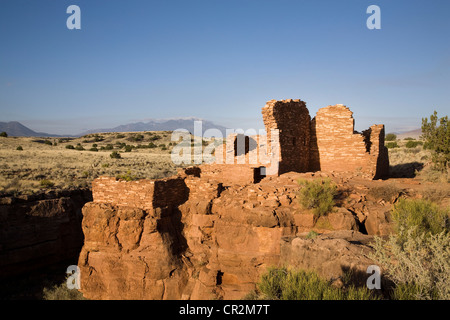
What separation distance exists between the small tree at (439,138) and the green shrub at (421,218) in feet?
32.2

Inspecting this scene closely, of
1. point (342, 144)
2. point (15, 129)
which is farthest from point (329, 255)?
point (15, 129)

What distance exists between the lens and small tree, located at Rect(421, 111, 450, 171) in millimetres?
14477

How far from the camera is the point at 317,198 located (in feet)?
27.7

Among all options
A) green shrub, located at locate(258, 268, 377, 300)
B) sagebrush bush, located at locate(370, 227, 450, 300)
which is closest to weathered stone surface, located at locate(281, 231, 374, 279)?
sagebrush bush, located at locate(370, 227, 450, 300)

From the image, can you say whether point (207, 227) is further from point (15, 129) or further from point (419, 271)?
point (15, 129)

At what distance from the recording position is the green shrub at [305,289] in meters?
3.81

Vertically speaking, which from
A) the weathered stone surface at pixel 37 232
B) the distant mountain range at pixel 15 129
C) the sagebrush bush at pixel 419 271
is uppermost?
the distant mountain range at pixel 15 129

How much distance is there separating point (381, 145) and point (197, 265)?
10.5 m

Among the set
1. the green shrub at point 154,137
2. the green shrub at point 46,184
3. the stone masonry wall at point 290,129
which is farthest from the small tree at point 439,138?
the green shrub at point 154,137

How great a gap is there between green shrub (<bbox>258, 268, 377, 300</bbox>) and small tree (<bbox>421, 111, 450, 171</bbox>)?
43.5ft

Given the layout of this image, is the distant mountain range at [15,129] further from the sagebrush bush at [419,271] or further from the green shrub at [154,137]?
the sagebrush bush at [419,271]

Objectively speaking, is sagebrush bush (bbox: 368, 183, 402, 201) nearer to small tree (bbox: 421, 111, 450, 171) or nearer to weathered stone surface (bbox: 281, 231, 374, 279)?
weathered stone surface (bbox: 281, 231, 374, 279)
